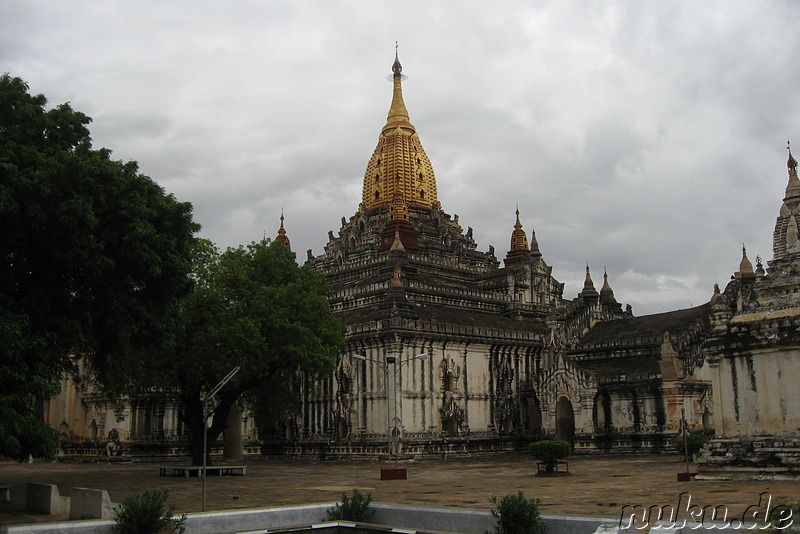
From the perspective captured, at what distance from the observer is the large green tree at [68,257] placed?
22.9 m

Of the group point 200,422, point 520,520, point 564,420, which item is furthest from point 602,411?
point 520,520

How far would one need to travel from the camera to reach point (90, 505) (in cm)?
1984

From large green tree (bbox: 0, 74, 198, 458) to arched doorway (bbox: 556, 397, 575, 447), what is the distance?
32113 millimetres

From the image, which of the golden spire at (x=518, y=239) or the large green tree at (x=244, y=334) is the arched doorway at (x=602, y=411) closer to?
the large green tree at (x=244, y=334)

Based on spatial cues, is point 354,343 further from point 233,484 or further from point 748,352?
point 748,352

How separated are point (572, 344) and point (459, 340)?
12.5 metres

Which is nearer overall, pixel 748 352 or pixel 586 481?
pixel 748 352

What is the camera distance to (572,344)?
6178 cm

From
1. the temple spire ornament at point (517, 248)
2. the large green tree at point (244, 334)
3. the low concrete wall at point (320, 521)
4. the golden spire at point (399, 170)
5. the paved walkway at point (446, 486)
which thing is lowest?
the paved walkway at point (446, 486)

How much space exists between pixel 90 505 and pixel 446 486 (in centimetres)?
1322

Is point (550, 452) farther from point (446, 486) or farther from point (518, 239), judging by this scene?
point (518, 239)

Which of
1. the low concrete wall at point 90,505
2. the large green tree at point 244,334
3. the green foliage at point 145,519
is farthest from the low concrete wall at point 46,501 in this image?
the large green tree at point 244,334

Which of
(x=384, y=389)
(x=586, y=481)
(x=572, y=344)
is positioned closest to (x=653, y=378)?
(x=572, y=344)

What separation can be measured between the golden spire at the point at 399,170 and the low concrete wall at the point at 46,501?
51774 mm
